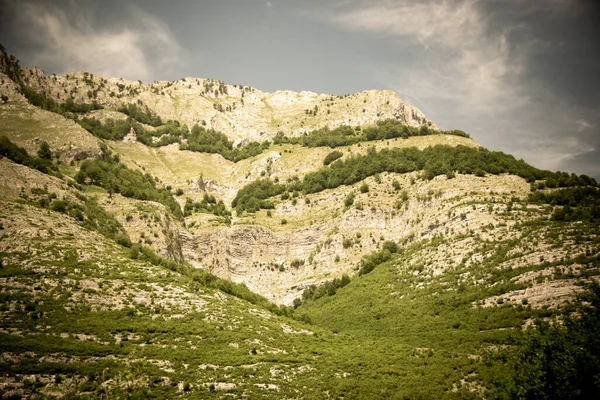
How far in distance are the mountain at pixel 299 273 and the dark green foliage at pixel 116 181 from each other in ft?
2.21

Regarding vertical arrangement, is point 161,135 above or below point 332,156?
above

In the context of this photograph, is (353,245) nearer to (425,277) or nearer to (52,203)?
(425,277)

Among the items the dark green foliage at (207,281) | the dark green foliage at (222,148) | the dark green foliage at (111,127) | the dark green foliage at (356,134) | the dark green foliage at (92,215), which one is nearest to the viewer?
the dark green foliage at (92,215)

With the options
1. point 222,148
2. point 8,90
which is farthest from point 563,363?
point 222,148

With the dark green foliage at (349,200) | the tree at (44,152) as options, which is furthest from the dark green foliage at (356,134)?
the tree at (44,152)

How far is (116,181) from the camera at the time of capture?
10956 cm

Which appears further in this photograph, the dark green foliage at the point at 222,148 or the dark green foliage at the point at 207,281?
the dark green foliage at the point at 222,148

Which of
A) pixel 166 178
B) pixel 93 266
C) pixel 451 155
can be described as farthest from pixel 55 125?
pixel 451 155

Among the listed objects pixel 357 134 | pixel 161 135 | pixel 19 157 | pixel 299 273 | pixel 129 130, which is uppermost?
pixel 161 135

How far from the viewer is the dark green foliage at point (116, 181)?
106 metres

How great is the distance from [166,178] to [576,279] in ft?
431

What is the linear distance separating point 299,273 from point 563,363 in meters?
80.0

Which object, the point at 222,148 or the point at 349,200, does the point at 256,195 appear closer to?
the point at 349,200

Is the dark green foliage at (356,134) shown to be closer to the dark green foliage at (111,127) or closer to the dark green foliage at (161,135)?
the dark green foliage at (161,135)
